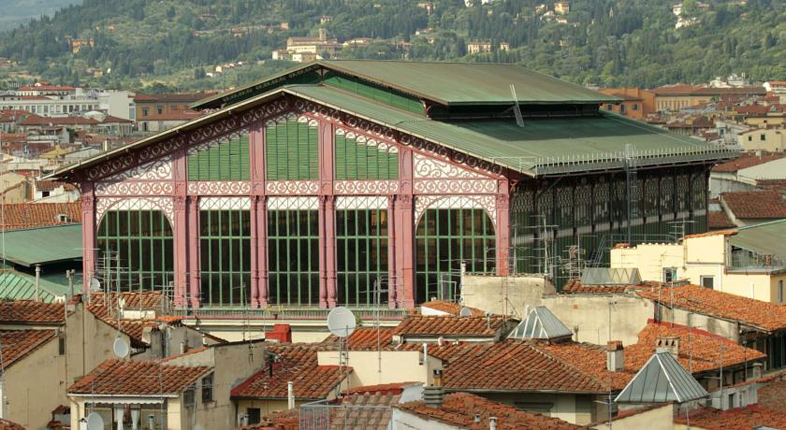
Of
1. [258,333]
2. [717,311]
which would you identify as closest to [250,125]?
[258,333]

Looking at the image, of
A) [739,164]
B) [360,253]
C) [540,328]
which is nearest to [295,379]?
[540,328]

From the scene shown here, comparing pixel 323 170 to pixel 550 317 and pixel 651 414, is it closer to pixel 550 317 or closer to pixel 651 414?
pixel 550 317

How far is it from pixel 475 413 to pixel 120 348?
36.3 feet

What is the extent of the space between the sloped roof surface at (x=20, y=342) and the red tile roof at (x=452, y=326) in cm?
719

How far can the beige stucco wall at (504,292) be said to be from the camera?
2045 inches

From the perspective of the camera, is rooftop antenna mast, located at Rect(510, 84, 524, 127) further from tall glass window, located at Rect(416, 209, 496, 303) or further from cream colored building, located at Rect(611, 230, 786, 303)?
cream colored building, located at Rect(611, 230, 786, 303)

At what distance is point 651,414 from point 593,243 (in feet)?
120

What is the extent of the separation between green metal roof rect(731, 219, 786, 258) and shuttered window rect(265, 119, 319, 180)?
35.0 ft

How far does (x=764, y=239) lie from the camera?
225 ft

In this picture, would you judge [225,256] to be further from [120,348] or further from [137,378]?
[137,378]

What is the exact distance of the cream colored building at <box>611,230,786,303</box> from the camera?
61.2 m

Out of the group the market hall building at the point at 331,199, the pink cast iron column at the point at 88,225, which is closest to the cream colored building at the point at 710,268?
the market hall building at the point at 331,199

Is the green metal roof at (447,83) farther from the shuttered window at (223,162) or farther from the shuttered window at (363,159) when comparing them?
the shuttered window at (223,162)

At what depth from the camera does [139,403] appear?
125ft
